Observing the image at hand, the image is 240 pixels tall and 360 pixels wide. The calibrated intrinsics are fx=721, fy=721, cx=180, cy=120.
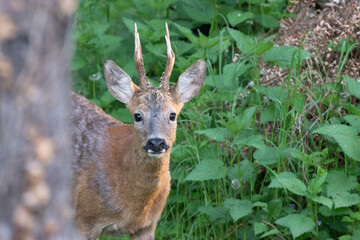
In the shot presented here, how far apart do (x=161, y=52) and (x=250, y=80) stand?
0.78 m

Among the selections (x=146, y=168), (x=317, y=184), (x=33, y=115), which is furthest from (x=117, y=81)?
(x=33, y=115)

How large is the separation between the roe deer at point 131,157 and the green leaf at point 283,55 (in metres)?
0.58

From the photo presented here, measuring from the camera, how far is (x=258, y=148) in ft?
15.6

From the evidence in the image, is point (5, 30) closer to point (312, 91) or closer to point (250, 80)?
point (312, 91)

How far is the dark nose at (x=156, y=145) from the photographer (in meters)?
4.32

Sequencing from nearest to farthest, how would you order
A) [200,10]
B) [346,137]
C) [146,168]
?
1. [146,168]
2. [346,137]
3. [200,10]

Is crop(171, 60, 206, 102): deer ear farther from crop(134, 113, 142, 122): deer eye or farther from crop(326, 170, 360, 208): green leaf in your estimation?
crop(326, 170, 360, 208): green leaf

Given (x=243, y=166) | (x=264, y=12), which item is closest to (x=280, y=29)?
(x=264, y=12)

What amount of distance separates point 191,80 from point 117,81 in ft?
1.67

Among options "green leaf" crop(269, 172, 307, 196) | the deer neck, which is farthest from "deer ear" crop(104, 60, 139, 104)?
"green leaf" crop(269, 172, 307, 196)

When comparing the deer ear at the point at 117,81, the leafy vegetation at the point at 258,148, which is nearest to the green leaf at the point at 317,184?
the leafy vegetation at the point at 258,148

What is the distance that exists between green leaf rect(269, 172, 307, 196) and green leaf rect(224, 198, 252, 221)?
0.30m

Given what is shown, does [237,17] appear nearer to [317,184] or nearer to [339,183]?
[339,183]

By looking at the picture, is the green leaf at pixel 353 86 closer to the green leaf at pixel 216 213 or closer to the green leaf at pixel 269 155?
the green leaf at pixel 269 155
